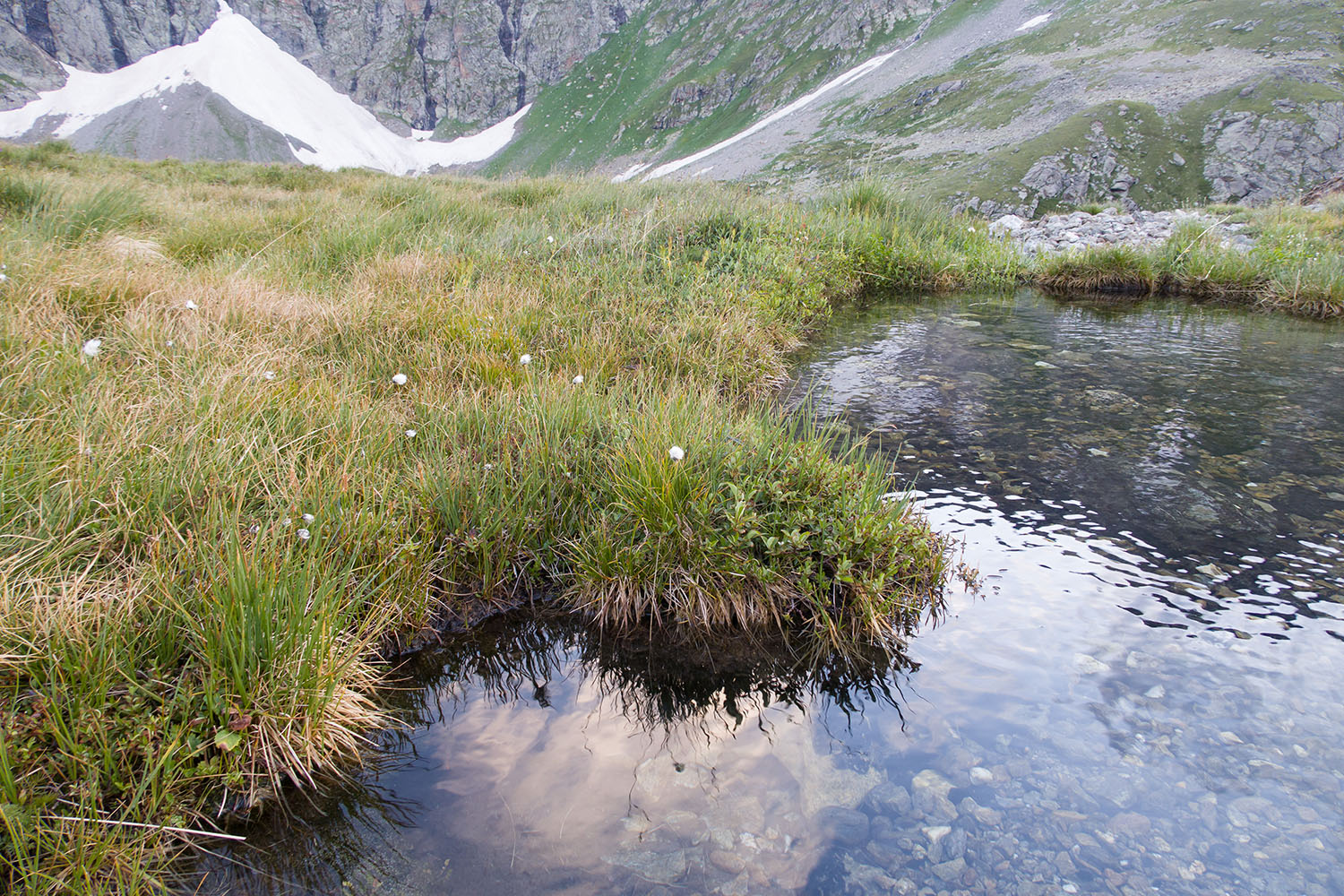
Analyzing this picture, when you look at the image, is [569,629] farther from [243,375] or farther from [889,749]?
[243,375]

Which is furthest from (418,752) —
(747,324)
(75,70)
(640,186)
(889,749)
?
(75,70)

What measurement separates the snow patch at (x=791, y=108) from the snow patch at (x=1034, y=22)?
17.0 meters

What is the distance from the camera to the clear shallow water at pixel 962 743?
230cm

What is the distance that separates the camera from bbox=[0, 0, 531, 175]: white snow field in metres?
150

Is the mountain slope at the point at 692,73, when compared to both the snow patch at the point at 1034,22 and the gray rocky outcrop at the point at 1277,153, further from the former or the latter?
the gray rocky outcrop at the point at 1277,153

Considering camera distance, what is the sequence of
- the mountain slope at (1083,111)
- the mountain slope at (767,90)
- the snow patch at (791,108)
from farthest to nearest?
the snow patch at (791,108), the mountain slope at (767,90), the mountain slope at (1083,111)

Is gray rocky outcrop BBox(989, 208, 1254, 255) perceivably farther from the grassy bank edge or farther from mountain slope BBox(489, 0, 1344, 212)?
the grassy bank edge

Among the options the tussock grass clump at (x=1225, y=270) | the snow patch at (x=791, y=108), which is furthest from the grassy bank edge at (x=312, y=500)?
the snow patch at (x=791, y=108)

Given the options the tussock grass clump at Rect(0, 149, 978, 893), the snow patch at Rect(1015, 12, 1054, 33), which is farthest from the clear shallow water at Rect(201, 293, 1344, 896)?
the snow patch at Rect(1015, 12, 1054, 33)

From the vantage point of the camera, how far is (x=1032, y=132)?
147ft

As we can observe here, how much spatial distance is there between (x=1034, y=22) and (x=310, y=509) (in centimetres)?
9394

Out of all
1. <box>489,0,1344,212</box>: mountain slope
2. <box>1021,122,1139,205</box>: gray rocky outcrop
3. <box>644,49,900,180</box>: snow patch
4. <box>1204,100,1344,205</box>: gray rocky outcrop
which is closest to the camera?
<box>1021,122,1139,205</box>: gray rocky outcrop

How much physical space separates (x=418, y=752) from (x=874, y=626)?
7.26ft

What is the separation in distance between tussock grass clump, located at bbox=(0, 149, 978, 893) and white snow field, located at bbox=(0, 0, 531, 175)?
16328 centimetres
